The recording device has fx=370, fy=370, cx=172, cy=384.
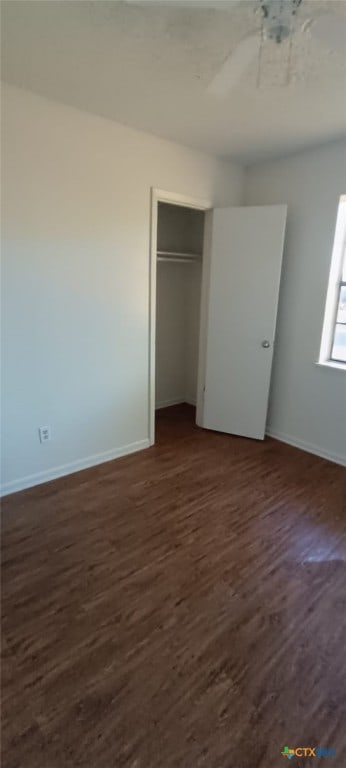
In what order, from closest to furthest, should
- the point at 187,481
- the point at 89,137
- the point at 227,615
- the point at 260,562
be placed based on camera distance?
the point at 227,615 < the point at 260,562 < the point at 89,137 < the point at 187,481

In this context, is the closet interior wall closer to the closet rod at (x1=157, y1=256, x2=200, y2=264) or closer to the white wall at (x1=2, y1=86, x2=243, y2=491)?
the closet rod at (x1=157, y1=256, x2=200, y2=264)

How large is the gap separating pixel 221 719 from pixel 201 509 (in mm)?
1199

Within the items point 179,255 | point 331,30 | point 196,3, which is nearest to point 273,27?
point 331,30

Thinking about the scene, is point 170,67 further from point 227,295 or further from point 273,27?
point 227,295

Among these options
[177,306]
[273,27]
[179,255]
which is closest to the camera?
[273,27]

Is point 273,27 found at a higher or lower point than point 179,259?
higher

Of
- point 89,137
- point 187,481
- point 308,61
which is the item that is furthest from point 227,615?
point 89,137

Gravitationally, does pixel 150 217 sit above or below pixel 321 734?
above

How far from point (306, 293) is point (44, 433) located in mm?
2378

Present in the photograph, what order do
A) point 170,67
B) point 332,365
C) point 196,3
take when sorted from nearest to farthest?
1. point 196,3
2. point 170,67
3. point 332,365

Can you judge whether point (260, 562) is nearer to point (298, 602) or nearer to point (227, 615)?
point (298, 602)

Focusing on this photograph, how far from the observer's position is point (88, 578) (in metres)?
1.87

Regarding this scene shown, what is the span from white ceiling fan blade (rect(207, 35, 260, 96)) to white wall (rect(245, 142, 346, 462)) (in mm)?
1236

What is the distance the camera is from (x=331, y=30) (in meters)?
1.54
